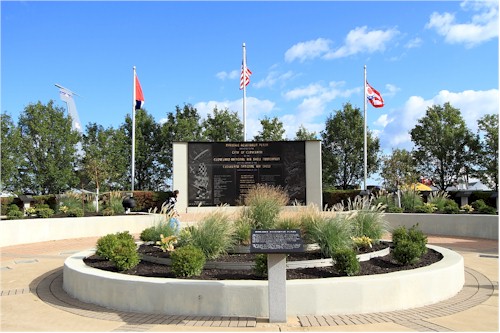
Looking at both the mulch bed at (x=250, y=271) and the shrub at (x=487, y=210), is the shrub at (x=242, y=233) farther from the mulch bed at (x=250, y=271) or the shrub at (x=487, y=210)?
the shrub at (x=487, y=210)

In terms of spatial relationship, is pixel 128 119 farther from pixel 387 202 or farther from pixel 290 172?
pixel 387 202

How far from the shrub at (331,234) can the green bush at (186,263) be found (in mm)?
2272

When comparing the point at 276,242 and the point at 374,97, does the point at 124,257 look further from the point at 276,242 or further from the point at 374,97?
the point at 374,97

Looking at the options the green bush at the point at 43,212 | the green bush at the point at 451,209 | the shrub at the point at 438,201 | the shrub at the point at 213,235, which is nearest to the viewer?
the shrub at the point at 213,235

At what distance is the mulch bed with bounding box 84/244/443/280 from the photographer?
6.54m

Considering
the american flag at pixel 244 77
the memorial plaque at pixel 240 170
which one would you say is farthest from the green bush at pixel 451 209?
the american flag at pixel 244 77

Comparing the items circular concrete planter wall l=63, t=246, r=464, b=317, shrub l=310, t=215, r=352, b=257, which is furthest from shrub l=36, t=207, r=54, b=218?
shrub l=310, t=215, r=352, b=257

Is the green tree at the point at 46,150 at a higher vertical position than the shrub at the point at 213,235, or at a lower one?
higher

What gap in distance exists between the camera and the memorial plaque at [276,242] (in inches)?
207

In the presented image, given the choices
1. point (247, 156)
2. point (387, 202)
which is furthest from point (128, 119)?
point (387, 202)

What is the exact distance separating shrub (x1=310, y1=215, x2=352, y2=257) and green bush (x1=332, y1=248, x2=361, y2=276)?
0.91 m

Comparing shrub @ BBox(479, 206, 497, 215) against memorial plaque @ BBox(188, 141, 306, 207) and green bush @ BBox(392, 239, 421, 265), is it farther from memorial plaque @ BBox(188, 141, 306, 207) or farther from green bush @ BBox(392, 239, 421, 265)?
green bush @ BBox(392, 239, 421, 265)

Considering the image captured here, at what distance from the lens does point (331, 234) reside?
7.59m

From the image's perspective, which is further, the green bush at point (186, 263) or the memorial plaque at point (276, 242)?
the green bush at point (186, 263)
